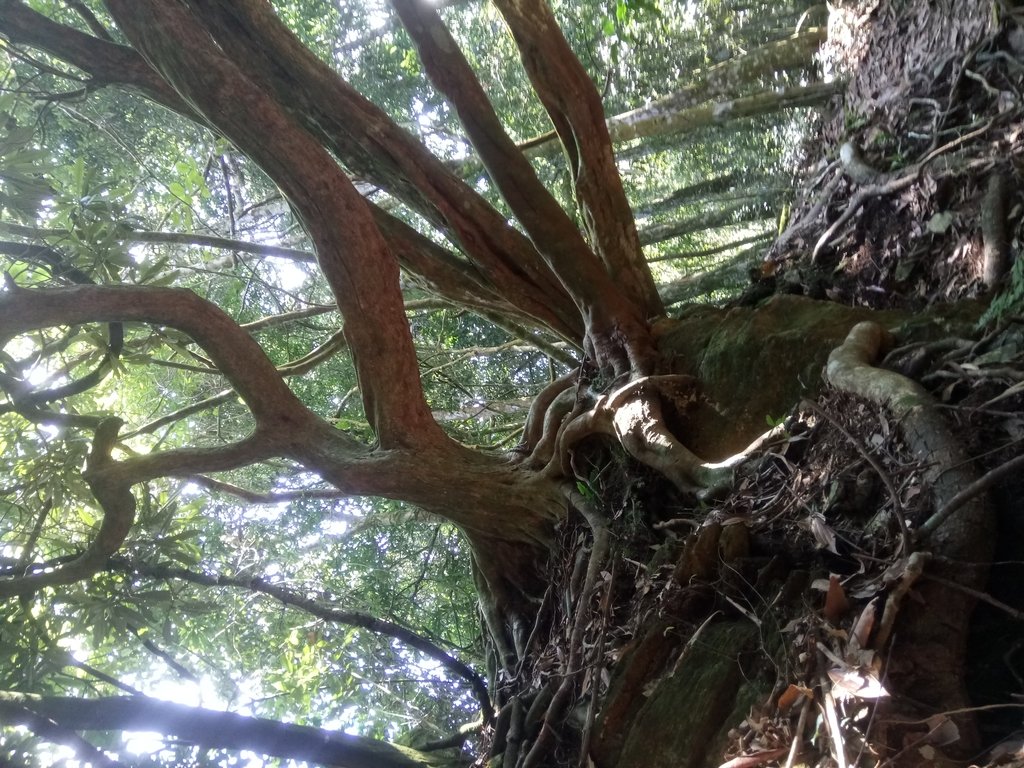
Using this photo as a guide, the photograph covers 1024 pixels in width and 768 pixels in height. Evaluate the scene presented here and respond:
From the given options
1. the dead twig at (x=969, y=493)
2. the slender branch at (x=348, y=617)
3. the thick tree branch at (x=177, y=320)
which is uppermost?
the thick tree branch at (x=177, y=320)

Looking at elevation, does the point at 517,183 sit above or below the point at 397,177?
below

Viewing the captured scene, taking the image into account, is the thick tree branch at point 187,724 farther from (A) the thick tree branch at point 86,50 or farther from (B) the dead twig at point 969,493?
(A) the thick tree branch at point 86,50

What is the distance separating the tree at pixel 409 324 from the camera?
2.95m

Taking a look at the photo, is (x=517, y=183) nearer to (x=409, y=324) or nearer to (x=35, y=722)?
(x=409, y=324)

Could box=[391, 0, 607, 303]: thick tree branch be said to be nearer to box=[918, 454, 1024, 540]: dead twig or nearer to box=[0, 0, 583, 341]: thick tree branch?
box=[0, 0, 583, 341]: thick tree branch

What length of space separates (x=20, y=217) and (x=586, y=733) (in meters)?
4.06

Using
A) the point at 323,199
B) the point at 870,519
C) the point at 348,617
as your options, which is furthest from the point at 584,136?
the point at 348,617

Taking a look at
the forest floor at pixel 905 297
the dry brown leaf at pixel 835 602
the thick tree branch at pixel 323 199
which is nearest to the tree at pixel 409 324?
the thick tree branch at pixel 323 199

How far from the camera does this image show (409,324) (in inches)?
150

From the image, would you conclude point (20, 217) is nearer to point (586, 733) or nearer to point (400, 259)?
point (400, 259)

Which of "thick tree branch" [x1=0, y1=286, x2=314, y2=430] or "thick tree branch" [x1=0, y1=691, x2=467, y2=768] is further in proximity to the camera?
"thick tree branch" [x1=0, y1=691, x2=467, y2=768]

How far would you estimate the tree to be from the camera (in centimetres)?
295

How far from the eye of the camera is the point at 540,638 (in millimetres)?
3750

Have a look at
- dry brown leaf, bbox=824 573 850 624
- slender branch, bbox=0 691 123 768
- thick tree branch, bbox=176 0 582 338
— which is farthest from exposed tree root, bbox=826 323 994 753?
slender branch, bbox=0 691 123 768
